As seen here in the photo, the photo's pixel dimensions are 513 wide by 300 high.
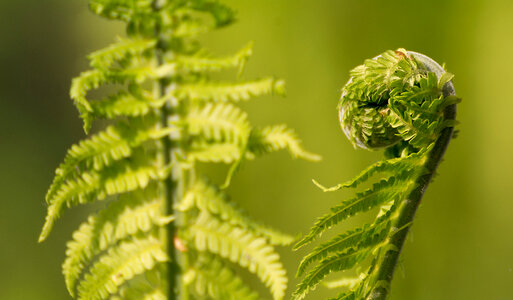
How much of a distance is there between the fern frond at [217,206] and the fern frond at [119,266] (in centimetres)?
6

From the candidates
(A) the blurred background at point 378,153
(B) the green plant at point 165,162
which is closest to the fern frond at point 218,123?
(B) the green plant at point 165,162

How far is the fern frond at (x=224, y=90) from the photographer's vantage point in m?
0.57

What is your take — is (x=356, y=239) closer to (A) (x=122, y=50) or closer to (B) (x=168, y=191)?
(B) (x=168, y=191)

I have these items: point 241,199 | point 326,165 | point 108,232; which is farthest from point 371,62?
point 241,199

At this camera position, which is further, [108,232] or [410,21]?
[410,21]

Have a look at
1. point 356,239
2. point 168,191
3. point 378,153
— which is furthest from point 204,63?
point 378,153

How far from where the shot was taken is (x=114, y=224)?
1.99ft

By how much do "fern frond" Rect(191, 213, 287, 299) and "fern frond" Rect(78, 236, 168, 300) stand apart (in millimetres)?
50

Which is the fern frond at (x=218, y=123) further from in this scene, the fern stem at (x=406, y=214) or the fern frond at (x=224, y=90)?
the fern stem at (x=406, y=214)

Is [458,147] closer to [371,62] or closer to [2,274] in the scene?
[371,62]

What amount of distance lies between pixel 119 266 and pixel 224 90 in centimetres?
23

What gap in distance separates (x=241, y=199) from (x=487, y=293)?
72cm

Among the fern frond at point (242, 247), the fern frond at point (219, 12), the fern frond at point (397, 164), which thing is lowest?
the fern frond at point (242, 247)

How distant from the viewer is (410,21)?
1528 mm
